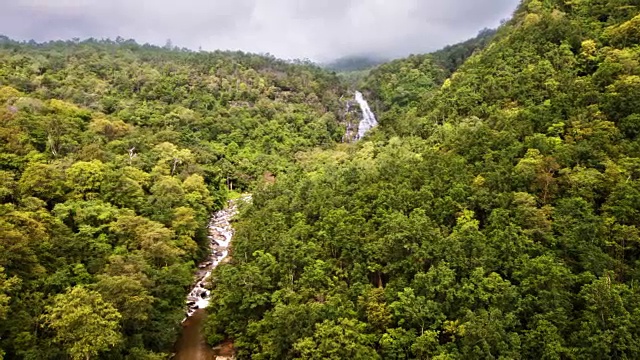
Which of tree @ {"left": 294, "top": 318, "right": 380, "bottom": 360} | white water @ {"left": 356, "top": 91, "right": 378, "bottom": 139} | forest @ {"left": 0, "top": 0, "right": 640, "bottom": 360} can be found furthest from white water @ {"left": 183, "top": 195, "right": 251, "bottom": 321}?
white water @ {"left": 356, "top": 91, "right": 378, "bottom": 139}

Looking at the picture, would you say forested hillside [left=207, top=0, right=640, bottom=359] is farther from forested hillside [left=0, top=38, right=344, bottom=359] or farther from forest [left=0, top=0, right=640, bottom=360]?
forested hillside [left=0, top=38, right=344, bottom=359]

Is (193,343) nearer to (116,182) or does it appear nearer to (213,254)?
(213,254)

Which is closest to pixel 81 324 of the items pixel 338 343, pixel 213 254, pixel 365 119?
pixel 338 343

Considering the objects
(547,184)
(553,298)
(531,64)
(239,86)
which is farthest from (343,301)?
(239,86)

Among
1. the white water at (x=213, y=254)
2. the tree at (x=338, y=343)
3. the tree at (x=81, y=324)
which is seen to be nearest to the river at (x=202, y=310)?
the white water at (x=213, y=254)

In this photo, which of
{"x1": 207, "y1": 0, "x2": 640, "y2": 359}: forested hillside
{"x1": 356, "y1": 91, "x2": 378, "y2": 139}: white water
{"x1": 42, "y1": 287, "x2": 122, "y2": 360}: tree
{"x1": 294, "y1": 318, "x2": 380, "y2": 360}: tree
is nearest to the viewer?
{"x1": 42, "y1": 287, "x2": 122, "y2": 360}: tree

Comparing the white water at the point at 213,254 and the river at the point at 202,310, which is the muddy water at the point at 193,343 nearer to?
the river at the point at 202,310
